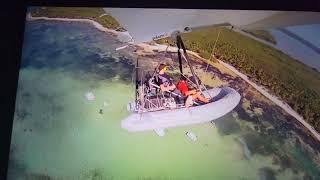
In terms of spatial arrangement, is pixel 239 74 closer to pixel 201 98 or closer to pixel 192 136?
pixel 201 98

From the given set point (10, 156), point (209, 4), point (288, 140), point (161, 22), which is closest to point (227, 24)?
point (209, 4)

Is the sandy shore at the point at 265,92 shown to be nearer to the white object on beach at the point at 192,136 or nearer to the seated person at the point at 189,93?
the seated person at the point at 189,93

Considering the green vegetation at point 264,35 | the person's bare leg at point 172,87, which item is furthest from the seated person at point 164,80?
the green vegetation at point 264,35

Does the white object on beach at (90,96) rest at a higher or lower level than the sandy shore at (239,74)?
lower

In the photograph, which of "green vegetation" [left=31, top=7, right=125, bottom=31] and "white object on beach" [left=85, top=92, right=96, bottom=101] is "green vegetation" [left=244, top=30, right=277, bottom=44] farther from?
"white object on beach" [left=85, top=92, right=96, bottom=101]

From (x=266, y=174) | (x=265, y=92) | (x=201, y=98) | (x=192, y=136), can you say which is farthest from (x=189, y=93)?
(x=266, y=174)

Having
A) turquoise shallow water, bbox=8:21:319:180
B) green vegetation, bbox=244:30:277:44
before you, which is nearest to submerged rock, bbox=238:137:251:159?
turquoise shallow water, bbox=8:21:319:180

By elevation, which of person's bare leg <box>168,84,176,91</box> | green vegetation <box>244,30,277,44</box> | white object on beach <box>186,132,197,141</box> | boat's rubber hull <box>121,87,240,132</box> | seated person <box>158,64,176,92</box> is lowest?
white object on beach <box>186,132,197,141</box>
